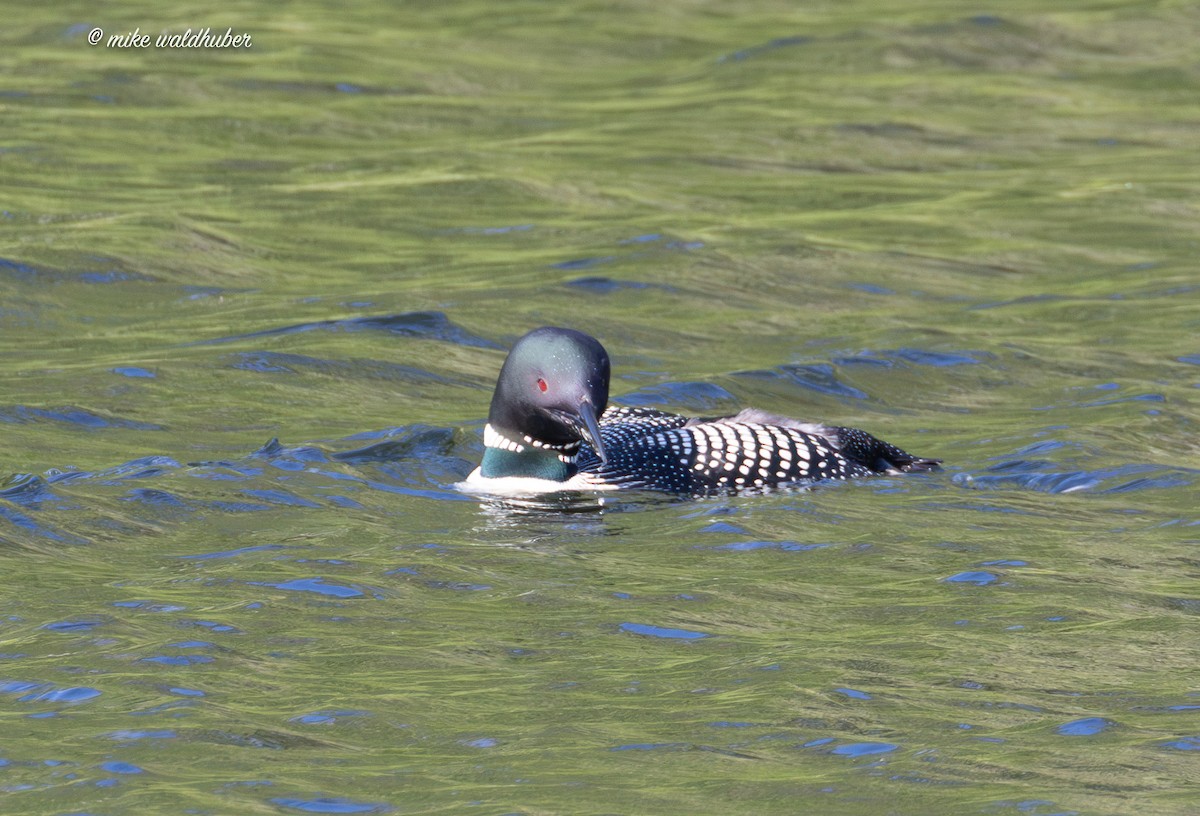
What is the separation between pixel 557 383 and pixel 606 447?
44 cm

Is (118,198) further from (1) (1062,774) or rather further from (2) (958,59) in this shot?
(1) (1062,774)

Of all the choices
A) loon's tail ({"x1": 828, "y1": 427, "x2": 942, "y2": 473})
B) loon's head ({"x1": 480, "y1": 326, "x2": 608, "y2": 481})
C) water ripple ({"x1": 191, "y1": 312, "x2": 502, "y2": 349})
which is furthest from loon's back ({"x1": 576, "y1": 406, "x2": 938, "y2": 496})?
water ripple ({"x1": 191, "y1": 312, "x2": 502, "y2": 349})

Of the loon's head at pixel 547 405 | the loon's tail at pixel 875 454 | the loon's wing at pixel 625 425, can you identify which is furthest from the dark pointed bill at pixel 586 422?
the loon's tail at pixel 875 454

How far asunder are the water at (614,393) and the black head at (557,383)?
1.08 ft

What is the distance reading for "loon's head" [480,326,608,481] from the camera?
7.30 meters

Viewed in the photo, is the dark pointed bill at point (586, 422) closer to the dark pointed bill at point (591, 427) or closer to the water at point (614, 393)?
the dark pointed bill at point (591, 427)

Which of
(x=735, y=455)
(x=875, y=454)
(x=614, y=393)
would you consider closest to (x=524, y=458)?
(x=735, y=455)

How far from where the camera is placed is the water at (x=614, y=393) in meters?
4.78

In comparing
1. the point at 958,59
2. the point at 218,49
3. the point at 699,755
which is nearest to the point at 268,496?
the point at 699,755

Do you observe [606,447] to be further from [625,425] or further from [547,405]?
[547,405]

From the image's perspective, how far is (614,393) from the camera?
929 centimetres

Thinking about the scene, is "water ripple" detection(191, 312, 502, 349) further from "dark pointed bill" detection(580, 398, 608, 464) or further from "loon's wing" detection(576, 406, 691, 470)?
"dark pointed bill" detection(580, 398, 608, 464)

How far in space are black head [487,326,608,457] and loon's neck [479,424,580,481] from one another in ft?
0.27

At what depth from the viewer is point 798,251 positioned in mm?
12242
